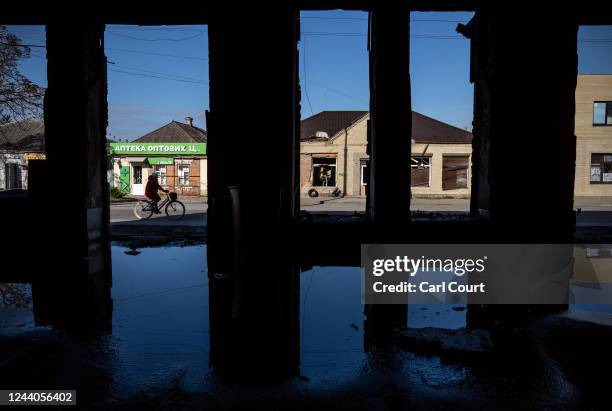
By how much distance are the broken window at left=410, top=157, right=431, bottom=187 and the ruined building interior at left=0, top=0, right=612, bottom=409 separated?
21565mm

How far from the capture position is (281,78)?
3857 millimetres

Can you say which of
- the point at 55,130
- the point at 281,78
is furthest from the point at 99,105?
the point at 281,78

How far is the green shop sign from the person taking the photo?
88.7 feet

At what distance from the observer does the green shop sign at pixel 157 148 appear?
27031 mm

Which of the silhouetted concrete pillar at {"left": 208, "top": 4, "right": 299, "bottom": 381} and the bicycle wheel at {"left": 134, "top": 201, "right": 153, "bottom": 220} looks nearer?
the silhouetted concrete pillar at {"left": 208, "top": 4, "right": 299, "bottom": 381}

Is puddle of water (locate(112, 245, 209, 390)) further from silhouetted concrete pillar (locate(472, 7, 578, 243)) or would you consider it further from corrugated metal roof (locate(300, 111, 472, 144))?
corrugated metal roof (locate(300, 111, 472, 144))

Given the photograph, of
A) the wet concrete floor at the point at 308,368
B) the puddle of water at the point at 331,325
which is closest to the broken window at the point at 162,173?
the puddle of water at the point at 331,325

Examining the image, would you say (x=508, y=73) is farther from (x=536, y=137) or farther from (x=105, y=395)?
(x=105, y=395)

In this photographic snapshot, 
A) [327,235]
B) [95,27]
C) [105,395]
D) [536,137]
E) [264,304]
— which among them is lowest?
[105,395]

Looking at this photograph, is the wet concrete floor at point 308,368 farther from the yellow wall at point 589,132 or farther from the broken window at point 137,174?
the broken window at point 137,174

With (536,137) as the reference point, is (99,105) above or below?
above

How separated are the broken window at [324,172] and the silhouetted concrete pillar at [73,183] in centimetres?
2143

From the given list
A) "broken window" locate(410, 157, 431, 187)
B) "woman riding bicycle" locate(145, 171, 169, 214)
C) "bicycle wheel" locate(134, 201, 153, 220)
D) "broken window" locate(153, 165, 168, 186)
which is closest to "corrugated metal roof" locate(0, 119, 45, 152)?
"broken window" locate(153, 165, 168, 186)

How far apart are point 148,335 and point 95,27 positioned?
416cm
